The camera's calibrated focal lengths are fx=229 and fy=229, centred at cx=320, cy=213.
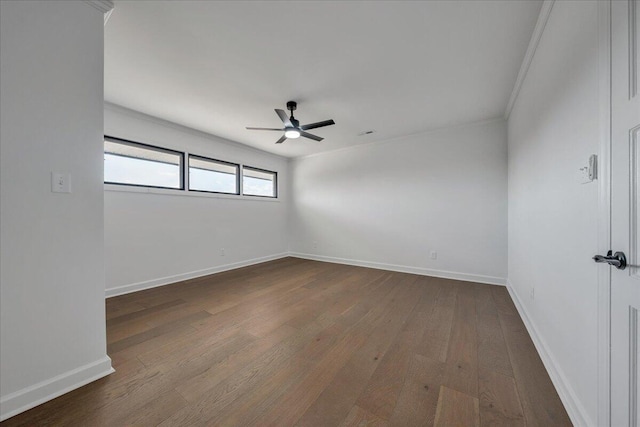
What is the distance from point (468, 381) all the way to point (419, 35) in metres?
2.50

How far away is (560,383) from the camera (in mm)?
1355

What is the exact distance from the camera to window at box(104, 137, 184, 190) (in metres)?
3.00

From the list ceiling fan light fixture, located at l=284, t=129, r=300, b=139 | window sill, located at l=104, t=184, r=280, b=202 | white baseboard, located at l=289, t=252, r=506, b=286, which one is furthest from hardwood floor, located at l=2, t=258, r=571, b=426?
ceiling fan light fixture, located at l=284, t=129, r=300, b=139

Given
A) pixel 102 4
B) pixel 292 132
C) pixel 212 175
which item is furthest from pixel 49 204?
pixel 212 175

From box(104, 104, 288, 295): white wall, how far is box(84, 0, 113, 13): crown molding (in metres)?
1.81

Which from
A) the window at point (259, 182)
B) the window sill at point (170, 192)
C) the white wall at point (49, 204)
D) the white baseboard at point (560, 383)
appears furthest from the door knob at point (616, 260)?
the window at point (259, 182)

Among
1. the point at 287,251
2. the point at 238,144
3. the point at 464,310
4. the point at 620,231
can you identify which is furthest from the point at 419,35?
the point at 287,251

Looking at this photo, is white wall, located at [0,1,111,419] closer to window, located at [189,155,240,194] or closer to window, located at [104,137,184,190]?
window, located at [104,137,184,190]

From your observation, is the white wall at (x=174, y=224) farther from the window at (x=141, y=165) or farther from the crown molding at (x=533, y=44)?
the crown molding at (x=533, y=44)

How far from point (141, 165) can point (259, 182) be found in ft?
7.21

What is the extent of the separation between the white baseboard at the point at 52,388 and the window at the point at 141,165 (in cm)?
238

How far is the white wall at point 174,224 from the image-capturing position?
118 inches

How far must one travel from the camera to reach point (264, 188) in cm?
525

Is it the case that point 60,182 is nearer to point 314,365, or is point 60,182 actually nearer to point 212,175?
point 314,365
